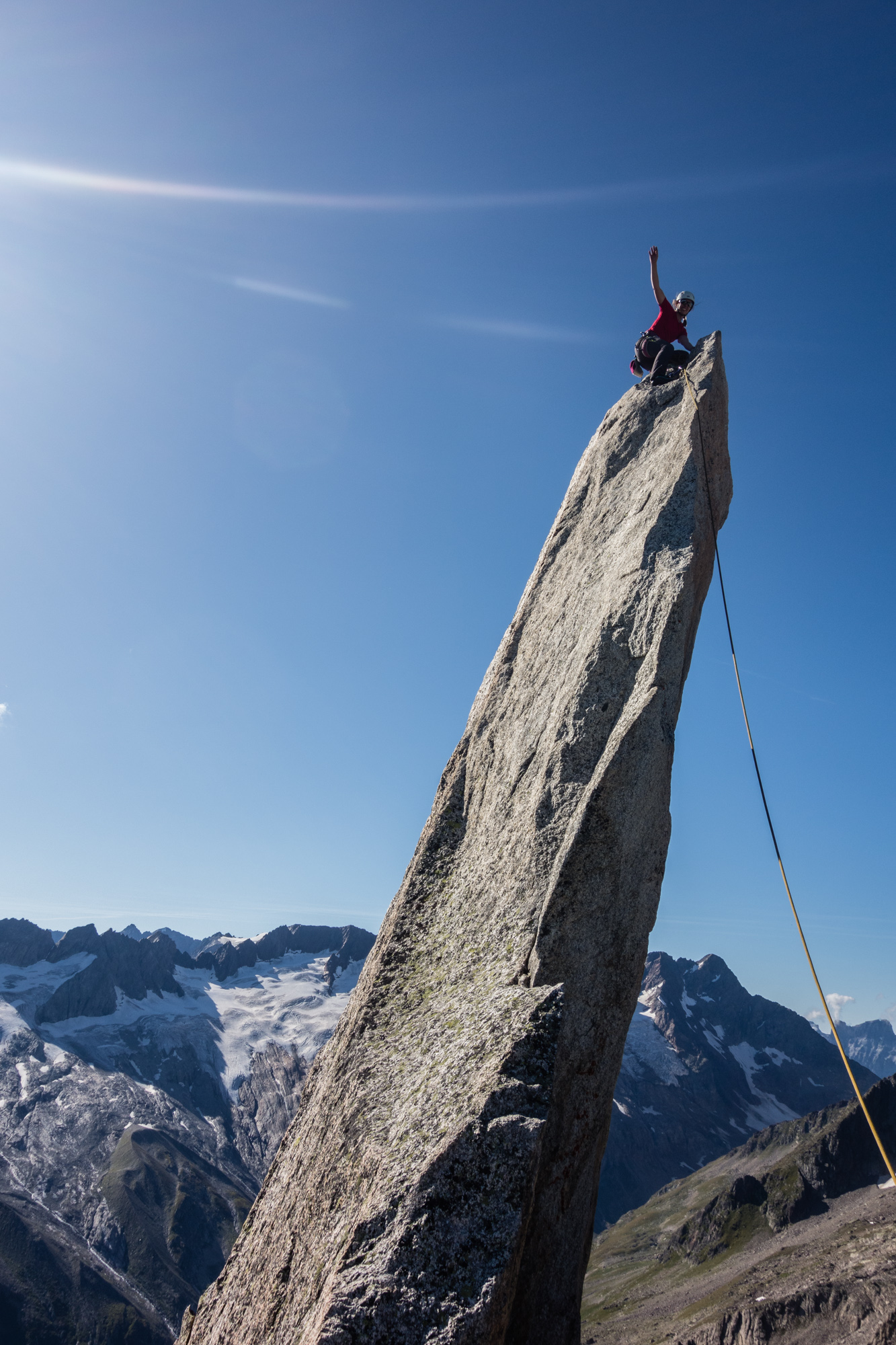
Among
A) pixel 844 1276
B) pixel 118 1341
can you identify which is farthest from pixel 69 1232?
pixel 844 1276

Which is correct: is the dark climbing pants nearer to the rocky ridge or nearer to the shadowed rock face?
the shadowed rock face

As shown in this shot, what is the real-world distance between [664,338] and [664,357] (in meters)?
0.97

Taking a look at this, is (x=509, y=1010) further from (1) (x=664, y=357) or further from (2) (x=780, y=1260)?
(2) (x=780, y=1260)

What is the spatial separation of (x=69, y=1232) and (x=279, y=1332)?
22334 centimetres

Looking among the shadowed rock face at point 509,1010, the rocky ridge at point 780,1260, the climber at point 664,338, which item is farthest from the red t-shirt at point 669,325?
the rocky ridge at point 780,1260

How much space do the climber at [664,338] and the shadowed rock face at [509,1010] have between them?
2.93m

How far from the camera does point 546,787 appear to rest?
1193 centimetres

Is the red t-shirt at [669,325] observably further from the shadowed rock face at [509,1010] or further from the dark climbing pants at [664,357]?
the shadowed rock face at [509,1010]

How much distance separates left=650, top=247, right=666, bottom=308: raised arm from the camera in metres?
18.2

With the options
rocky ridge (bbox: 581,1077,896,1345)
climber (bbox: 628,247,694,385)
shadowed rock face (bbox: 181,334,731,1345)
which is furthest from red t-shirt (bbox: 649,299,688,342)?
rocky ridge (bbox: 581,1077,896,1345)

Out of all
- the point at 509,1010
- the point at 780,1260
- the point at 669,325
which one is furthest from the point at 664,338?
the point at 780,1260

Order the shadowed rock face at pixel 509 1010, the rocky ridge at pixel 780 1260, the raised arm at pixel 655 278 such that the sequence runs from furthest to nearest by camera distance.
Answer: the rocky ridge at pixel 780 1260
the raised arm at pixel 655 278
the shadowed rock face at pixel 509 1010

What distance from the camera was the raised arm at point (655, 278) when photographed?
717 inches

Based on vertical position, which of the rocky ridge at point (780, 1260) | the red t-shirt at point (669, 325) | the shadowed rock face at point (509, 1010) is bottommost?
the rocky ridge at point (780, 1260)
